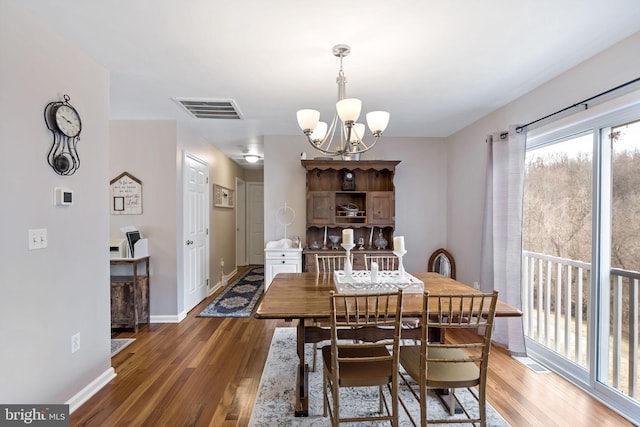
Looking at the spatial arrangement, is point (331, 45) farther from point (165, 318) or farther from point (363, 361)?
point (165, 318)

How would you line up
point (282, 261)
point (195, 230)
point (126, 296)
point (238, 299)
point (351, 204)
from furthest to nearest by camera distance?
point (238, 299) < point (351, 204) < point (195, 230) < point (282, 261) < point (126, 296)

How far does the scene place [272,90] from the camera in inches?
111

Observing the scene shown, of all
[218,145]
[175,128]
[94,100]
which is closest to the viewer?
[94,100]

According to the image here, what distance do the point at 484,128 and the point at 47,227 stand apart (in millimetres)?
4113

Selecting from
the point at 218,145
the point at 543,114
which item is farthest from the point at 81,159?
the point at 543,114

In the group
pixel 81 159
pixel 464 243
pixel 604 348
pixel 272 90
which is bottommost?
pixel 604 348

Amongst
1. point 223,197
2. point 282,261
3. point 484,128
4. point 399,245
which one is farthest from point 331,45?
point 223,197

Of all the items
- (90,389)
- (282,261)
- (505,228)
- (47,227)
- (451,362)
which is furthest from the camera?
(282,261)

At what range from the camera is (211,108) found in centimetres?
328

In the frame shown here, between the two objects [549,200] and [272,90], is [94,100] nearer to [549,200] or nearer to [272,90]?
[272,90]

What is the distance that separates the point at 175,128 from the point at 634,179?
13.8 ft

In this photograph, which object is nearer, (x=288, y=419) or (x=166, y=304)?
(x=288, y=419)

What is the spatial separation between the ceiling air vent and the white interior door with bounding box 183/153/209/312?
748 millimetres

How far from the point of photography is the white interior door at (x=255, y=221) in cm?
761
